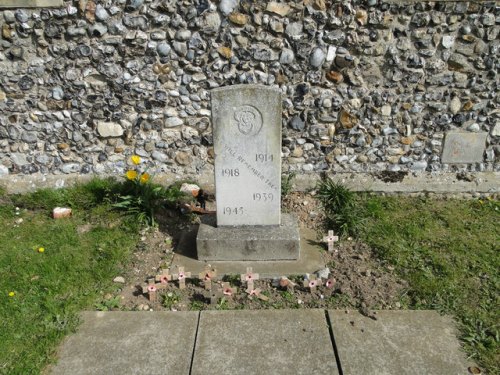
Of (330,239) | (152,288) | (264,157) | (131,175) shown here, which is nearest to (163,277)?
(152,288)

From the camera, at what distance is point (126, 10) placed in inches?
200

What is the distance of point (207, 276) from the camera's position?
393 cm

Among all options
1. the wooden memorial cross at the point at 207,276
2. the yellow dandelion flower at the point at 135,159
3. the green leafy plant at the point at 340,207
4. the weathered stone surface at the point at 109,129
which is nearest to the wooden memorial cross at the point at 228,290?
the wooden memorial cross at the point at 207,276

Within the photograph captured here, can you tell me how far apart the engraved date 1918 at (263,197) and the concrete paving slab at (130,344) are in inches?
50.4

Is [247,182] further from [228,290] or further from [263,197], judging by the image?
[228,290]

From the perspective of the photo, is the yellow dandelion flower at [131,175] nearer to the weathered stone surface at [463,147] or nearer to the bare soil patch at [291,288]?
the bare soil patch at [291,288]

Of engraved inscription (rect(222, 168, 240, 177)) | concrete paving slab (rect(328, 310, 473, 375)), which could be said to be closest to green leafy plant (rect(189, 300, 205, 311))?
concrete paving slab (rect(328, 310, 473, 375))

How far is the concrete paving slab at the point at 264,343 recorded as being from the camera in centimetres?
307

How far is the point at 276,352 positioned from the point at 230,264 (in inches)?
48.8

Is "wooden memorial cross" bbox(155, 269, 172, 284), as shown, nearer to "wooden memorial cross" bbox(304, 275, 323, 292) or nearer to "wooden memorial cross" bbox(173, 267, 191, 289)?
"wooden memorial cross" bbox(173, 267, 191, 289)

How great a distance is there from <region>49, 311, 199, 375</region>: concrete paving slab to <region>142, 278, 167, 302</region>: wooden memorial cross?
194 mm

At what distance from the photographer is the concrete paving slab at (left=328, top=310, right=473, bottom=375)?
3064 mm

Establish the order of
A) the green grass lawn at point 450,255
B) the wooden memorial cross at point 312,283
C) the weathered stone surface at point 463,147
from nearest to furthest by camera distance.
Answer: the green grass lawn at point 450,255 → the wooden memorial cross at point 312,283 → the weathered stone surface at point 463,147

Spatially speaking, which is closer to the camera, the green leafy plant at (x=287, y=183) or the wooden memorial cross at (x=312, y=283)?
the wooden memorial cross at (x=312, y=283)
